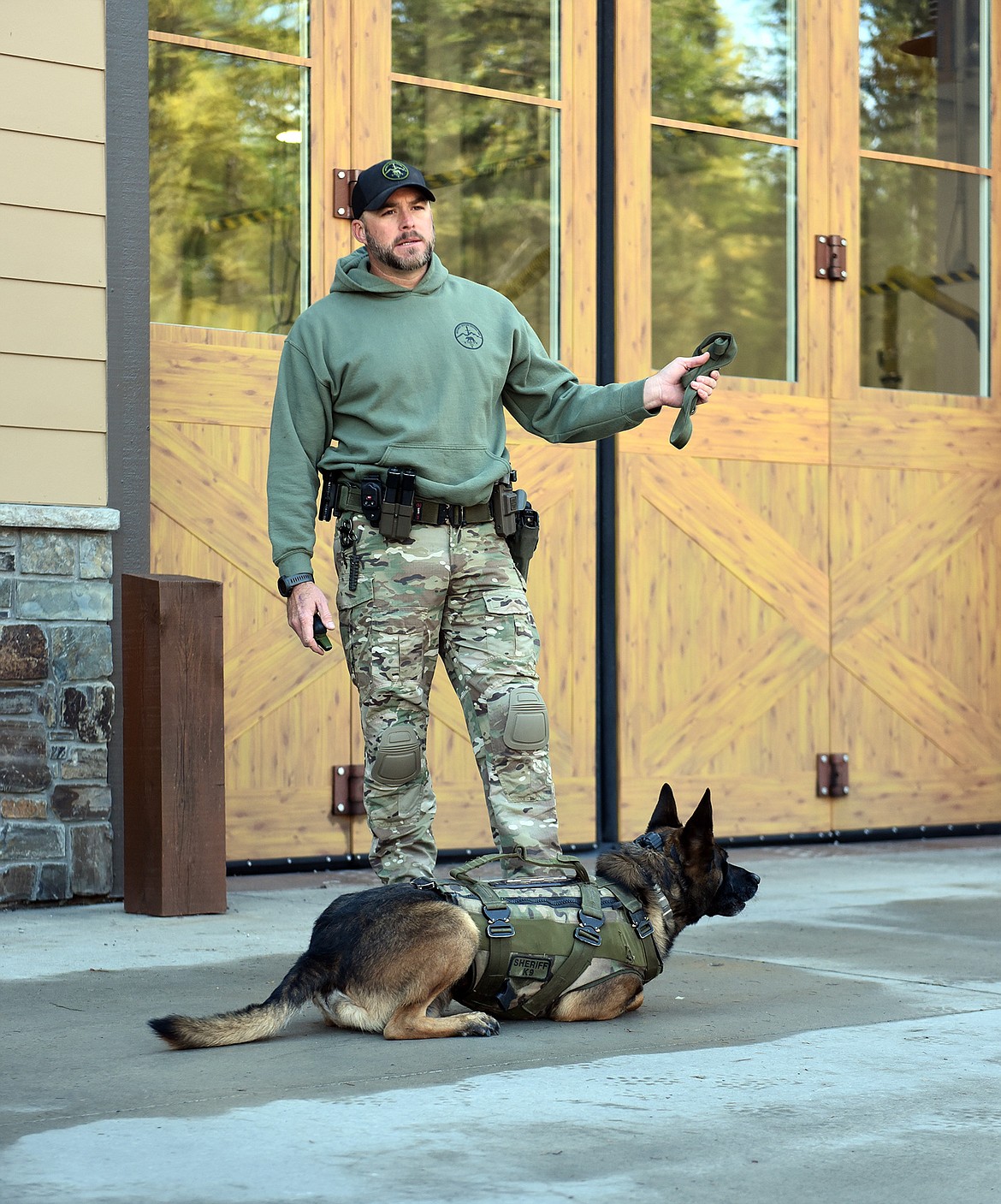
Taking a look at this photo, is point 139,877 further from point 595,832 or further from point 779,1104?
point 779,1104

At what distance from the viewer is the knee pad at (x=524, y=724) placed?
174 inches

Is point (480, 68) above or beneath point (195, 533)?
above

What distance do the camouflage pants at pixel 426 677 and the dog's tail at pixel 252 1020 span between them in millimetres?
752

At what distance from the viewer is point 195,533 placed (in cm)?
662

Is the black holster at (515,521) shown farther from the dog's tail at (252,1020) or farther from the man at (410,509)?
the dog's tail at (252,1020)

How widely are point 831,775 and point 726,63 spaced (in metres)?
3.33

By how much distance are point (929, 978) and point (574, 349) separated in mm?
3688

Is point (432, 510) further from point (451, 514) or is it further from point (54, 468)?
point (54, 468)

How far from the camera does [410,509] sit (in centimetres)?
447

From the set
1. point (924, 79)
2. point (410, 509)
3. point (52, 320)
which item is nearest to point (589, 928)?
point (410, 509)

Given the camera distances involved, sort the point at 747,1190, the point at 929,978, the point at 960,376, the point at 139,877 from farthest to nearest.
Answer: the point at 960,376 → the point at 139,877 → the point at 929,978 → the point at 747,1190

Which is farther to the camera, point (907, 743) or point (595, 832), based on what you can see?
point (907, 743)

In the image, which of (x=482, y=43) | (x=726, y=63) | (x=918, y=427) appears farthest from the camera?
(x=918, y=427)

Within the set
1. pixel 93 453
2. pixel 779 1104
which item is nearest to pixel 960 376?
pixel 93 453
